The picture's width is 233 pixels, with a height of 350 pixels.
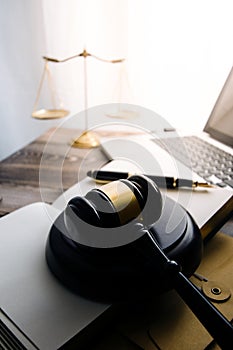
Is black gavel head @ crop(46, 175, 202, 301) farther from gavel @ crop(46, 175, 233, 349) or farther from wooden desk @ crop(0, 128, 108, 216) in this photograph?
wooden desk @ crop(0, 128, 108, 216)

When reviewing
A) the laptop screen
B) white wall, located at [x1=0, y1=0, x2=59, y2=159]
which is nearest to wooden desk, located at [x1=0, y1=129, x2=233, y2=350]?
the laptop screen

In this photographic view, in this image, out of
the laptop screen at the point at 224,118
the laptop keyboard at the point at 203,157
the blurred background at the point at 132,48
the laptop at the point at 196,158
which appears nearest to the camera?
the laptop at the point at 196,158

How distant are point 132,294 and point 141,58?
0.78m

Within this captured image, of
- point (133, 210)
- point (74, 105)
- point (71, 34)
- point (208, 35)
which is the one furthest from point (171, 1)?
point (133, 210)

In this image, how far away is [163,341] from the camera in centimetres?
30

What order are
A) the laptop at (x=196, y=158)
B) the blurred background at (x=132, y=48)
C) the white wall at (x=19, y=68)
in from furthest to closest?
1. the white wall at (x=19, y=68)
2. the blurred background at (x=132, y=48)
3. the laptop at (x=196, y=158)

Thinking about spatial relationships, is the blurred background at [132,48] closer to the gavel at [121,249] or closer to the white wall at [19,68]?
the white wall at [19,68]

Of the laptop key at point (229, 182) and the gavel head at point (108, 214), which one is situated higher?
the gavel head at point (108, 214)

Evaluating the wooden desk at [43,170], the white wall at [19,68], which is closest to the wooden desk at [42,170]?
the wooden desk at [43,170]

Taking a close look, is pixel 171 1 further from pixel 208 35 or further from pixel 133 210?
pixel 133 210

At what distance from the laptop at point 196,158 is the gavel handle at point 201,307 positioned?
0.14 metres

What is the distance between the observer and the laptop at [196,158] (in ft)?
1.45

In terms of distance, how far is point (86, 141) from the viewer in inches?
32.1

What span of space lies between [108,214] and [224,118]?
0.56m
